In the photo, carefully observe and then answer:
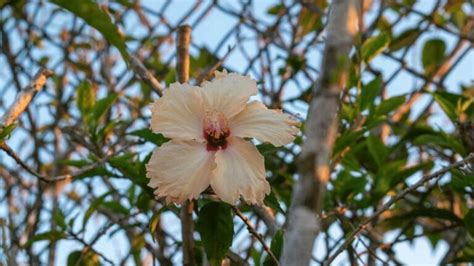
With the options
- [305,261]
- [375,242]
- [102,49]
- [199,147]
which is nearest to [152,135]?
[199,147]

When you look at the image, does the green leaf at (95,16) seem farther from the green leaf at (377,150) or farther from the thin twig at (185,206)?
the green leaf at (377,150)

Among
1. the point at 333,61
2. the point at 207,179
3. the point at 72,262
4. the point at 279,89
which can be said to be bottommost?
the point at 333,61

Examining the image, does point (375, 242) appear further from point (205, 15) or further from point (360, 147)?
point (205, 15)

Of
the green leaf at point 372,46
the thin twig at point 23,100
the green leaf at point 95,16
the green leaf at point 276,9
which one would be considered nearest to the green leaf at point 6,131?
the thin twig at point 23,100

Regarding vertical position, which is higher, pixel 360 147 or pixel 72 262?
pixel 360 147

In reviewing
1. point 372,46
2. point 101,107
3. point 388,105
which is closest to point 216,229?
point 101,107

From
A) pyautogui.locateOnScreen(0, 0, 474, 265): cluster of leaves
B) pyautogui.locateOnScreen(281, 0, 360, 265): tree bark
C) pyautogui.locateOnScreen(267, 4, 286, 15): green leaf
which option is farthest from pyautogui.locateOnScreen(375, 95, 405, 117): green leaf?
pyautogui.locateOnScreen(281, 0, 360, 265): tree bark

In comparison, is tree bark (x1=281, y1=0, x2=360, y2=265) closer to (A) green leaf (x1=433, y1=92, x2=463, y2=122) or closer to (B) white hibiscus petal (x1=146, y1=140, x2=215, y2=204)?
(B) white hibiscus petal (x1=146, y1=140, x2=215, y2=204)
